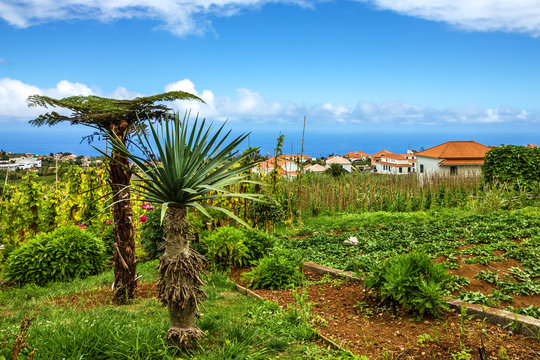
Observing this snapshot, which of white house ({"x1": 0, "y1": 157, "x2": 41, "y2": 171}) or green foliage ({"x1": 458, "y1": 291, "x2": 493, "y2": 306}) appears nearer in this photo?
green foliage ({"x1": 458, "y1": 291, "x2": 493, "y2": 306})

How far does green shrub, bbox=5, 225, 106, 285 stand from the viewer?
612cm

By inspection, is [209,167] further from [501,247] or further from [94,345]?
[501,247]

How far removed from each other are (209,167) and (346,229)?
679 centimetres

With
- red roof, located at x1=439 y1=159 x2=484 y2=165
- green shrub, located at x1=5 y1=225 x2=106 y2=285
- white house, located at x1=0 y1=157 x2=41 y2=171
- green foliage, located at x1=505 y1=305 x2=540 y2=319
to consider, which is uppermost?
red roof, located at x1=439 y1=159 x2=484 y2=165

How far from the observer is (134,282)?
502 cm

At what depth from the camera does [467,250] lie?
579 cm

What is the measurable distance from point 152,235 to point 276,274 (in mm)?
3517

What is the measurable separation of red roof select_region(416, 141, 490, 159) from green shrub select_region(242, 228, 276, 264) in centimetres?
2846

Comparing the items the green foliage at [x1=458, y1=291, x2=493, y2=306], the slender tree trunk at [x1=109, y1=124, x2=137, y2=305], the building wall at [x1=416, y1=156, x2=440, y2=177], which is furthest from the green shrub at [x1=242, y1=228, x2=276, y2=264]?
the building wall at [x1=416, y1=156, x2=440, y2=177]

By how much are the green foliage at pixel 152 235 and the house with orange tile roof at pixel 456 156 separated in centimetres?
2651

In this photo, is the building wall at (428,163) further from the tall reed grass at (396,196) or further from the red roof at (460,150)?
the tall reed grass at (396,196)

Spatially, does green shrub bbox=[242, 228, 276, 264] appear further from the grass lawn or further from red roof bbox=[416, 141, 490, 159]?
red roof bbox=[416, 141, 490, 159]

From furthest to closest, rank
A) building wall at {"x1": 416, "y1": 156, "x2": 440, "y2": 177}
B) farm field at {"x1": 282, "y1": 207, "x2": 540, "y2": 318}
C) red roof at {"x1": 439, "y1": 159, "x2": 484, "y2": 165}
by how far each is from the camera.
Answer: building wall at {"x1": 416, "y1": 156, "x2": 440, "y2": 177}, red roof at {"x1": 439, "y1": 159, "x2": 484, "y2": 165}, farm field at {"x1": 282, "y1": 207, "x2": 540, "y2": 318}

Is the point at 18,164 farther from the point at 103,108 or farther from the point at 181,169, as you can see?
the point at 181,169
